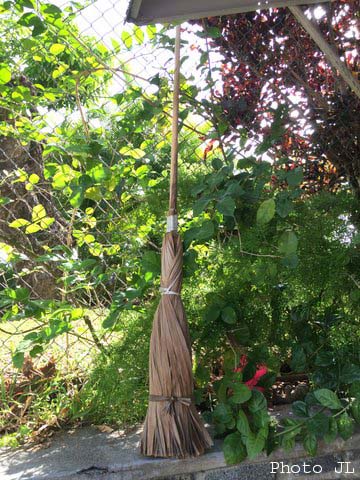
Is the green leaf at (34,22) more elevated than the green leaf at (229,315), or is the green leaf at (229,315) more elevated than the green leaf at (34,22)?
the green leaf at (34,22)

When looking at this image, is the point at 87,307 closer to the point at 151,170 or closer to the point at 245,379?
the point at 151,170

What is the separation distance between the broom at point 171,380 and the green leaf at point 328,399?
0.34 m

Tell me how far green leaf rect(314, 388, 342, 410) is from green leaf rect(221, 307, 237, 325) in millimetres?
320

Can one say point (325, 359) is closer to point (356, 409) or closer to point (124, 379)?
point (356, 409)

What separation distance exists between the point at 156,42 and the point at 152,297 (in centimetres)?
91

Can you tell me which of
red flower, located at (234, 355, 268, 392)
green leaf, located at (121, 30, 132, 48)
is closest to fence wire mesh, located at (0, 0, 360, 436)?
green leaf, located at (121, 30, 132, 48)

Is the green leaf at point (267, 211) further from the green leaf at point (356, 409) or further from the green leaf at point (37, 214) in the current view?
the green leaf at point (37, 214)

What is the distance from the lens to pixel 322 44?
1854 millimetres

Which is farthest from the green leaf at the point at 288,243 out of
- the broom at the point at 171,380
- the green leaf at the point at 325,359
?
the green leaf at the point at 325,359

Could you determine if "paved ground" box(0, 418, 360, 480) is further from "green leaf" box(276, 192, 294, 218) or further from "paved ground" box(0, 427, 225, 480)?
"green leaf" box(276, 192, 294, 218)

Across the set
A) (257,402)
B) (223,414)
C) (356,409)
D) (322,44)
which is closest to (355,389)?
(356,409)

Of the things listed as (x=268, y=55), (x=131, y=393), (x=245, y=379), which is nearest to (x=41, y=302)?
(x=131, y=393)

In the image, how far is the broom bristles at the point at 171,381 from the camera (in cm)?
149

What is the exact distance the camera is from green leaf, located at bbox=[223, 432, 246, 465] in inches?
59.0
